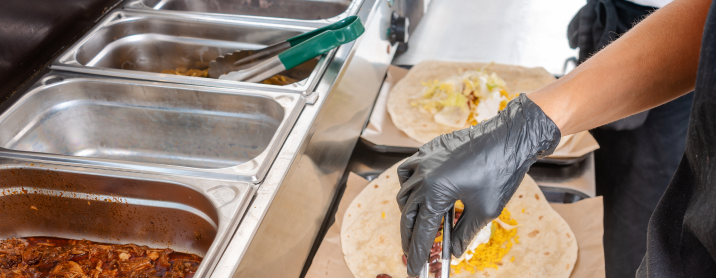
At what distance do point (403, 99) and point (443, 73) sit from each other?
30 cm

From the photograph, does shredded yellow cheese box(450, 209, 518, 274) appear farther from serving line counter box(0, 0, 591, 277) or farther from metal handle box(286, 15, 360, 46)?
metal handle box(286, 15, 360, 46)

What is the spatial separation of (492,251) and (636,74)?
688 millimetres

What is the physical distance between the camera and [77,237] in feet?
4.23

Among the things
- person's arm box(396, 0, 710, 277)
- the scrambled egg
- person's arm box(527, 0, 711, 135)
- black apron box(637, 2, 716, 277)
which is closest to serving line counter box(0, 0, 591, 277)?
the scrambled egg

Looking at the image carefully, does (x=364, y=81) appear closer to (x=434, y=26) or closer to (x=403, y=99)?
(x=403, y=99)

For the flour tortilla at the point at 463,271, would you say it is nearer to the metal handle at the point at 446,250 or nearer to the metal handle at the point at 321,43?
the metal handle at the point at 446,250

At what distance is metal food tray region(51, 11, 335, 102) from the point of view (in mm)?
1691

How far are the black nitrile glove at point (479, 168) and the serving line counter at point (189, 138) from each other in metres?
0.36

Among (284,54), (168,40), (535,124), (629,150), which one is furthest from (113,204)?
(629,150)

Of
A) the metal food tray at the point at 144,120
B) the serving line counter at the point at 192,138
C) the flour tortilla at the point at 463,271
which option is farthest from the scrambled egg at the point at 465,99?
the metal food tray at the point at 144,120

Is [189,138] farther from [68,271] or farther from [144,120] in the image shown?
[68,271]

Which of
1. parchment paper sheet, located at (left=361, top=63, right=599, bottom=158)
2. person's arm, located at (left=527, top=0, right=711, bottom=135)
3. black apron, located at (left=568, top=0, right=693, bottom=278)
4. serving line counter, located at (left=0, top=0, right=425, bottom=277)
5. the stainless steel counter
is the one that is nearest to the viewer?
person's arm, located at (left=527, top=0, right=711, bottom=135)

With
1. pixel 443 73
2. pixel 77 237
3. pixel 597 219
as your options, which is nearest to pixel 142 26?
pixel 77 237

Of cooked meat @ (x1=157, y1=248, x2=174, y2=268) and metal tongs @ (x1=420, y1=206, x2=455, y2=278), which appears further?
cooked meat @ (x1=157, y1=248, x2=174, y2=268)
